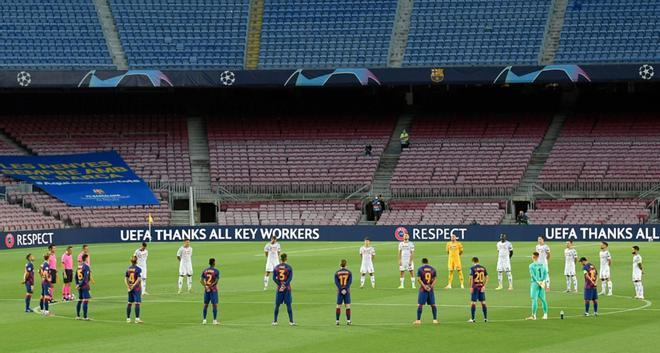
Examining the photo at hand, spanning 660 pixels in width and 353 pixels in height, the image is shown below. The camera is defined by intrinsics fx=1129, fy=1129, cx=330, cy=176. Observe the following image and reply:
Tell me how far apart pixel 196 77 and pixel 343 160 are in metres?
11.0

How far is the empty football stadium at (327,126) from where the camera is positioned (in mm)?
65188

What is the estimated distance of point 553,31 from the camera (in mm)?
73438

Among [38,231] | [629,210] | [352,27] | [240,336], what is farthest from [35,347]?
[352,27]

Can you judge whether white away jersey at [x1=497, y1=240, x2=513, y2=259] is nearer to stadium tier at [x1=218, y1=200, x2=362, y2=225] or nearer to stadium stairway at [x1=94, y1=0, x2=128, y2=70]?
stadium tier at [x1=218, y1=200, x2=362, y2=225]

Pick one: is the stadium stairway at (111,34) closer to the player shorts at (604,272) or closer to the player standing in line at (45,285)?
the player standing in line at (45,285)

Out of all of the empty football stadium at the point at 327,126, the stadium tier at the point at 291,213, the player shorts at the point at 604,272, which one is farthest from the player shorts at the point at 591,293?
the stadium tier at the point at 291,213

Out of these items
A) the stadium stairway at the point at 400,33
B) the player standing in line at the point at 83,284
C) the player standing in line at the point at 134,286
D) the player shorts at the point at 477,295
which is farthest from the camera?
the stadium stairway at the point at 400,33

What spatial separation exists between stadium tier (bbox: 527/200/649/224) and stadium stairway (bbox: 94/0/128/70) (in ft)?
90.8

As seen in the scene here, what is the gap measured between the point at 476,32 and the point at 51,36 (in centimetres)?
2773

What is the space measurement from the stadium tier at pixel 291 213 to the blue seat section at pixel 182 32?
979cm

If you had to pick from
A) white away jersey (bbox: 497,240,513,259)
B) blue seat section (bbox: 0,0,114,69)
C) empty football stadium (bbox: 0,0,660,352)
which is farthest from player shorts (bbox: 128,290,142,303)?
blue seat section (bbox: 0,0,114,69)

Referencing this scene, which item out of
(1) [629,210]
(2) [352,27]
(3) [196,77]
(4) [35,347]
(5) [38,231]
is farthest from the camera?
(2) [352,27]

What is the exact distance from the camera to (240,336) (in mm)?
26562

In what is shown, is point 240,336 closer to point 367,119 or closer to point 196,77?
point 196,77
